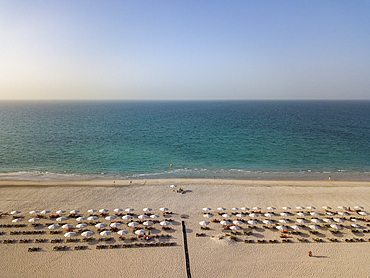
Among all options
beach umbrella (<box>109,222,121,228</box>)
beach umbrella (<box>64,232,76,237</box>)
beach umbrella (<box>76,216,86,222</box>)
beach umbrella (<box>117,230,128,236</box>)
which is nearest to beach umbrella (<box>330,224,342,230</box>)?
beach umbrella (<box>117,230,128,236</box>)

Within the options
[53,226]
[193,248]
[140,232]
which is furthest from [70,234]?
[193,248]

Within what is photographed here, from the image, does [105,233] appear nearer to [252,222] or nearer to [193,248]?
[193,248]

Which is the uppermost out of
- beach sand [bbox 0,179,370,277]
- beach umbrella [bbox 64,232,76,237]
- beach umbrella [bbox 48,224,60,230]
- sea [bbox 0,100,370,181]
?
sea [bbox 0,100,370,181]

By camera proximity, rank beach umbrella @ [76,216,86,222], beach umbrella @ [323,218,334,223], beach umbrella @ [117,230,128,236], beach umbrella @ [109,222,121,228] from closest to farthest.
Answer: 1. beach umbrella @ [117,230,128,236]
2. beach umbrella @ [109,222,121,228]
3. beach umbrella @ [323,218,334,223]
4. beach umbrella @ [76,216,86,222]

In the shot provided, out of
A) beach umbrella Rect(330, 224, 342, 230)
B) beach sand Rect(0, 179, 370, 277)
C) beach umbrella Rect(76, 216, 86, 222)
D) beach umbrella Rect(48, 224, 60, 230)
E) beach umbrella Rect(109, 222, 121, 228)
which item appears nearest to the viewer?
beach sand Rect(0, 179, 370, 277)

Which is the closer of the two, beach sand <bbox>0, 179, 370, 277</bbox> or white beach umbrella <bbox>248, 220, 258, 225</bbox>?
beach sand <bbox>0, 179, 370, 277</bbox>

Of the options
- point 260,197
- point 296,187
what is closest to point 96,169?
point 260,197

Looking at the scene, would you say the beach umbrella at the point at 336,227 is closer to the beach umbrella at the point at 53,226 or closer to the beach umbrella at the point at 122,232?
the beach umbrella at the point at 122,232

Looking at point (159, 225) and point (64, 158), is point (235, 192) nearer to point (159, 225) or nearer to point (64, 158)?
point (159, 225)

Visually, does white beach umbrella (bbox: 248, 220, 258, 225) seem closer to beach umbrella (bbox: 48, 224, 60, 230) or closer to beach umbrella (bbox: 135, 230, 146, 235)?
beach umbrella (bbox: 135, 230, 146, 235)
